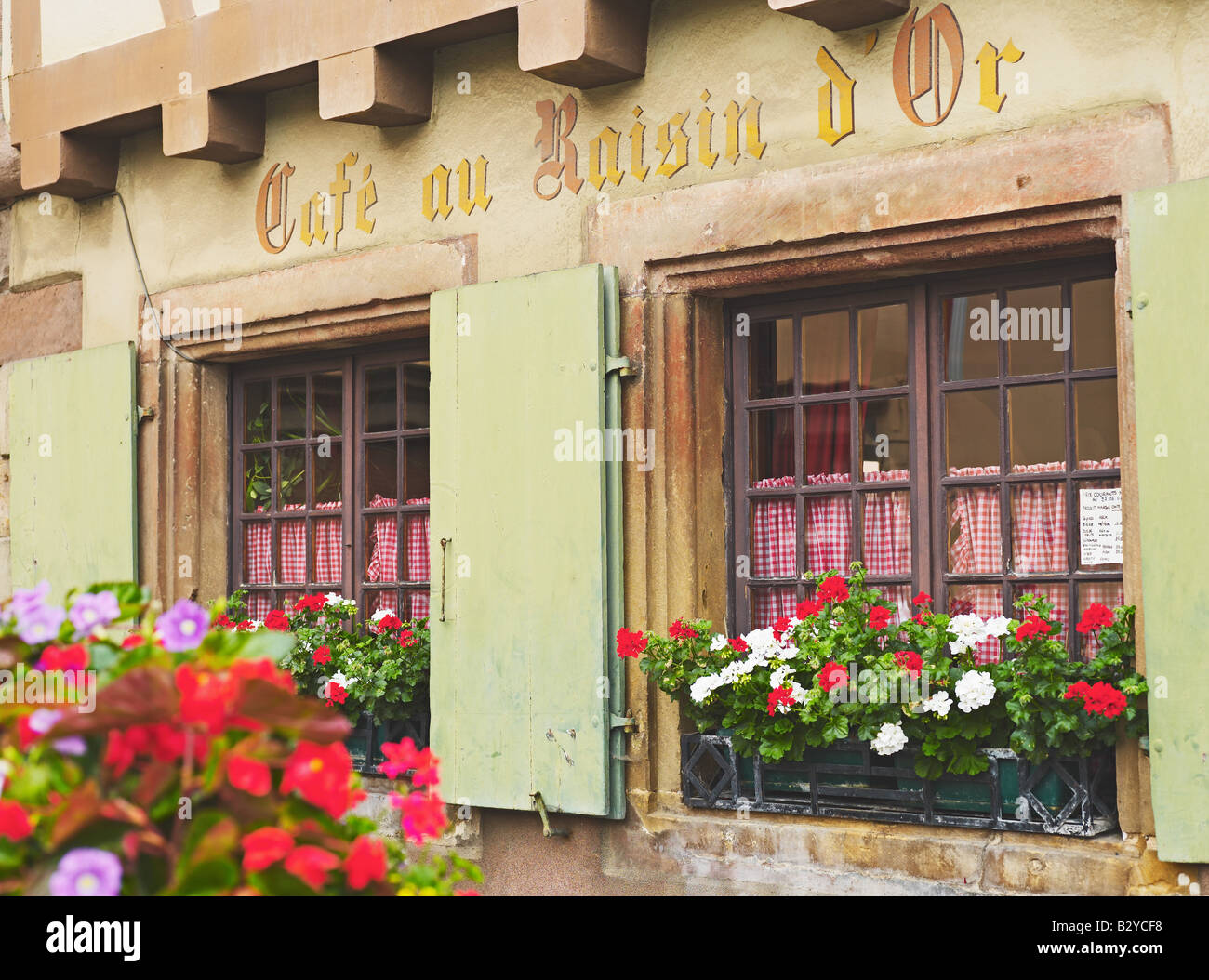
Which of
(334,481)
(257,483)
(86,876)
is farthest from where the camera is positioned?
(257,483)

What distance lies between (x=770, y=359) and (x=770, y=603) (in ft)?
2.62

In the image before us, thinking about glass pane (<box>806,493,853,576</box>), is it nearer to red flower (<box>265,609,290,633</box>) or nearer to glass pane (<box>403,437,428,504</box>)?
glass pane (<box>403,437,428,504</box>)

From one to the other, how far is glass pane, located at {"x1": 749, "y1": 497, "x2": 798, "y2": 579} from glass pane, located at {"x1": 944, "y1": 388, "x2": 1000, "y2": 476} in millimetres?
567

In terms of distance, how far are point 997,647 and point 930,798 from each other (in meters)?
0.49

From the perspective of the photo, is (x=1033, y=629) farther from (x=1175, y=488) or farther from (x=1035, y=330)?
(x=1035, y=330)

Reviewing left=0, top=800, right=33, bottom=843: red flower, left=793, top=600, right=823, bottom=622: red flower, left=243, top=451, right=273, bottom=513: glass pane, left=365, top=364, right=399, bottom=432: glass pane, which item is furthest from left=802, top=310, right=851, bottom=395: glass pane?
left=0, top=800, right=33, bottom=843: red flower

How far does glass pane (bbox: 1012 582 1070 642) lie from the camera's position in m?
4.15

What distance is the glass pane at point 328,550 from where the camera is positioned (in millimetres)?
5848

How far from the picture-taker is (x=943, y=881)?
4.07 meters

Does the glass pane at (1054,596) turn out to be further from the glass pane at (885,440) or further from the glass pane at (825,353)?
the glass pane at (825,353)

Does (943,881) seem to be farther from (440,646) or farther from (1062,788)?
(440,646)

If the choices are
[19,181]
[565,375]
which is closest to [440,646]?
[565,375]

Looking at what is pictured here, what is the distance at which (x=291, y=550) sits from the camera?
6.04 m

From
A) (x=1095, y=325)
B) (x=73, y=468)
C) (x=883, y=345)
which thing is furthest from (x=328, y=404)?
(x=1095, y=325)
